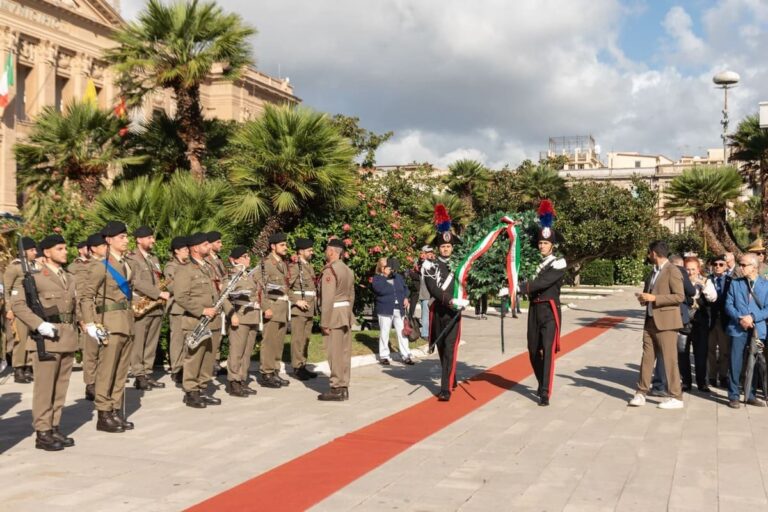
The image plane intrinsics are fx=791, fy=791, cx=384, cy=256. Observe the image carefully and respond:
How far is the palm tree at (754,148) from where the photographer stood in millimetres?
20406

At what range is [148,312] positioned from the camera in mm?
10562

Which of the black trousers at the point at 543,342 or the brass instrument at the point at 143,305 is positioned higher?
the brass instrument at the point at 143,305

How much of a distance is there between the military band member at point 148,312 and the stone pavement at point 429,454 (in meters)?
0.43

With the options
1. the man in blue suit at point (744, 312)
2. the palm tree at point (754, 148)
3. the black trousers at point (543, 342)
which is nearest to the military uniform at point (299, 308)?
the black trousers at point (543, 342)

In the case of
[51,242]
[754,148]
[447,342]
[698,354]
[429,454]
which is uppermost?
[754,148]

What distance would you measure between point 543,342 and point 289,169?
7251 millimetres

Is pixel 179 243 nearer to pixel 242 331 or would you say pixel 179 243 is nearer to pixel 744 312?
pixel 242 331

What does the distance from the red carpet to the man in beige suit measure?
57.9 inches

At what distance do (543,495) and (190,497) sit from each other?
251 cm

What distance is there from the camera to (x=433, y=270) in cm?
972

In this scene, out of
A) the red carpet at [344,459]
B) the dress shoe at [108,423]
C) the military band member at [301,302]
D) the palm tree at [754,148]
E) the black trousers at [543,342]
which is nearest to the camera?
the red carpet at [344,459]

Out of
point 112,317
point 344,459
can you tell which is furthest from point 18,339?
point 344,459

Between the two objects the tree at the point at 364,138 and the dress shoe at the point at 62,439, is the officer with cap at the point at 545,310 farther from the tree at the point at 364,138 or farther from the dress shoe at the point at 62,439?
the tree at the point at 364,138

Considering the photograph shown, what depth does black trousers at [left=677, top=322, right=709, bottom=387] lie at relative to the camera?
34.2 feet
